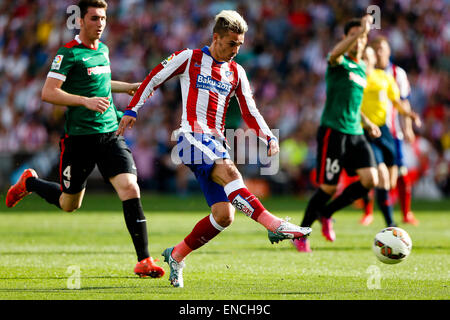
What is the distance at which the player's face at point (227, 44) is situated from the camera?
611 cm

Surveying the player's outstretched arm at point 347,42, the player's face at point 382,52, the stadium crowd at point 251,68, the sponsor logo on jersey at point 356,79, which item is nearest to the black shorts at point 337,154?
the sponsor logo on jersey at point 356,79

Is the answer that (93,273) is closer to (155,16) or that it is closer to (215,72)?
(215,72)

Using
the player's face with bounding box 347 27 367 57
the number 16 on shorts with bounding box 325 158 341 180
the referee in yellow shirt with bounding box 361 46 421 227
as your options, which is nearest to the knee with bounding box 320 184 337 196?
the number 16 on shorts with bounding box 325 158 341 180

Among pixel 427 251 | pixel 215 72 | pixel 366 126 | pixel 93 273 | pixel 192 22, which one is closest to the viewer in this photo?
pixel 215 72

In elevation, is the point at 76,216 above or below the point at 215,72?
below

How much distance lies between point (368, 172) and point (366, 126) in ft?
2.20

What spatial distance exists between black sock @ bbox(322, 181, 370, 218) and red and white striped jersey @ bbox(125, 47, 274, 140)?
3.37 m

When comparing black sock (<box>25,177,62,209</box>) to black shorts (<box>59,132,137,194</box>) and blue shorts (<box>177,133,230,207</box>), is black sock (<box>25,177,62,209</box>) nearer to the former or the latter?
black shorts (<box>59,132,137,194</box>)

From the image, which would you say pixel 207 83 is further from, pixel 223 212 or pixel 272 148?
pixel 223 212

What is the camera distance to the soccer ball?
6.91 metres

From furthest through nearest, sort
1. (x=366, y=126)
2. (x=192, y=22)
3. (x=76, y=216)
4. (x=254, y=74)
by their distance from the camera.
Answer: (x=192, y=22) < (x=254, y=74) < (x=76, y=216) < (x=366, y=126)

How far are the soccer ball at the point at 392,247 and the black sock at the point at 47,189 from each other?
3172 millimetres

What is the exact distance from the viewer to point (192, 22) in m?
24.0

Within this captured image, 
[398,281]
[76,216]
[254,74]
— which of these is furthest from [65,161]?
[254,74]
